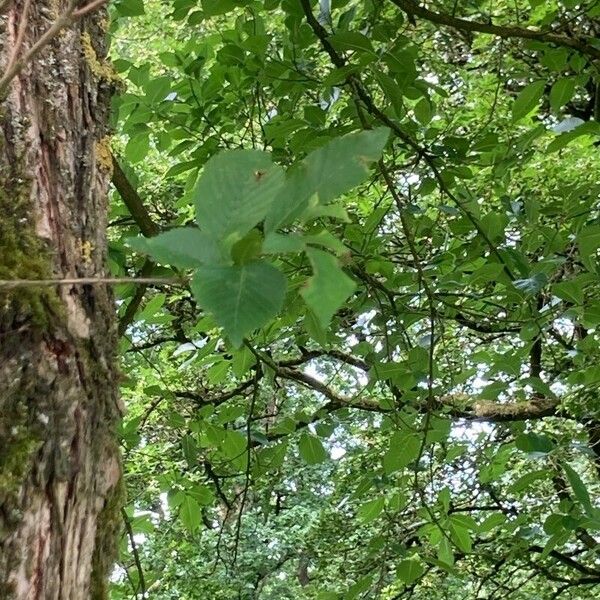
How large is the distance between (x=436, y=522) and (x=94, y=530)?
100cm

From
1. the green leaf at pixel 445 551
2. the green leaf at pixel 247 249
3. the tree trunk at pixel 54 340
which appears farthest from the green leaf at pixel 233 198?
the green leaf at pixel 445 551

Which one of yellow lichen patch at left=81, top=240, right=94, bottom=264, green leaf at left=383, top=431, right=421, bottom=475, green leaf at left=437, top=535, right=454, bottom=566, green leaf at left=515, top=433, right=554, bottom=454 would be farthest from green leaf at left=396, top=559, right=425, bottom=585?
yellow lichen patch at left=81, top=240, right=94, bottom=264

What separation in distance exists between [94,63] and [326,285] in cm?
61

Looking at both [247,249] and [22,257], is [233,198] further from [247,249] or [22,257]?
[22,257]

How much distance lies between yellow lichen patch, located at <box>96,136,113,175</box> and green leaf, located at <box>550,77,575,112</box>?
3.18ft

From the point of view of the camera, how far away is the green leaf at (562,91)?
4.67 ft

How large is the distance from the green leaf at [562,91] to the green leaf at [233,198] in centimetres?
127

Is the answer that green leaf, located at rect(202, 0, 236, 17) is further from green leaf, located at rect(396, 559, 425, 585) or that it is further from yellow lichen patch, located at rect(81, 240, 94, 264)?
green leaf, located at rect(396, 559, 425, 585)

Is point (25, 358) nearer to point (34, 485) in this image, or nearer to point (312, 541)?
point (34, 485)

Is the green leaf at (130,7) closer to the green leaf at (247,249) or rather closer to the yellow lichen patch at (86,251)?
the yellow lichen patch at (86,251)

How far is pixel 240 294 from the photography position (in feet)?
1.01

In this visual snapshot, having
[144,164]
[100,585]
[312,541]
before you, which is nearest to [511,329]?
[100,585]

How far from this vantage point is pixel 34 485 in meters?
0.52

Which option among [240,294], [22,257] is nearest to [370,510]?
[22,257]
